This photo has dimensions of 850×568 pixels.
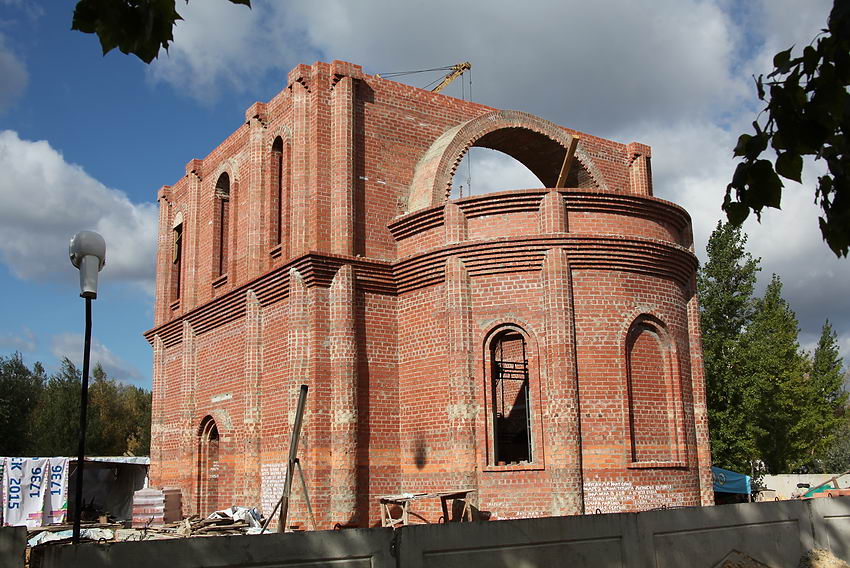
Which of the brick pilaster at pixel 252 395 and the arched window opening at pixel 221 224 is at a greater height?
the arched window opening at pixel 221 224

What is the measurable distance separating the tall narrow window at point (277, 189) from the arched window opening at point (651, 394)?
26.3 ft

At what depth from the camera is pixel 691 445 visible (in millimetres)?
15570

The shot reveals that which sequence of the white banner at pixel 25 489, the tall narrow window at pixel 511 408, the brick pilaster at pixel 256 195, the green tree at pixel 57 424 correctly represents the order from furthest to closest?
the green tree at pixel 57 424, the white banner at pixel 25 489, the tall narrow window at pixel 511 408, the brick pilaster at pixel 256 195

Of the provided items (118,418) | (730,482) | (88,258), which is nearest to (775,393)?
(730,482)

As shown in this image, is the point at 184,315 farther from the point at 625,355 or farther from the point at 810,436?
the point at 810,436

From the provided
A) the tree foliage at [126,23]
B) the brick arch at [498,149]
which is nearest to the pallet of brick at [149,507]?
the brick arch at [498,149]

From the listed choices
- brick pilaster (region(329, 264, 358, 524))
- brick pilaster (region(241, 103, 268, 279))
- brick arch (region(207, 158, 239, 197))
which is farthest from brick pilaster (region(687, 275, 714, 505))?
brick arch (region(207, 158, 239, 197))

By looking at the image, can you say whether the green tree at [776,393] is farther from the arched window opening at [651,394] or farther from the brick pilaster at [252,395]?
the brick pilaster at [252,395]

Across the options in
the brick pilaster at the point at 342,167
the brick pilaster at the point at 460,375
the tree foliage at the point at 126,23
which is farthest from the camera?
the brick pilaster at the point at 342,167

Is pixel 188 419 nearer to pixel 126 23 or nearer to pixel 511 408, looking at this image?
pixel 511 408

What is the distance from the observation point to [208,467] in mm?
20078

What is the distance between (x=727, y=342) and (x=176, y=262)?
1838cm

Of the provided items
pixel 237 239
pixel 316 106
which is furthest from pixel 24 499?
pixel 316 106

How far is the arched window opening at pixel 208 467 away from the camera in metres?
19.8
